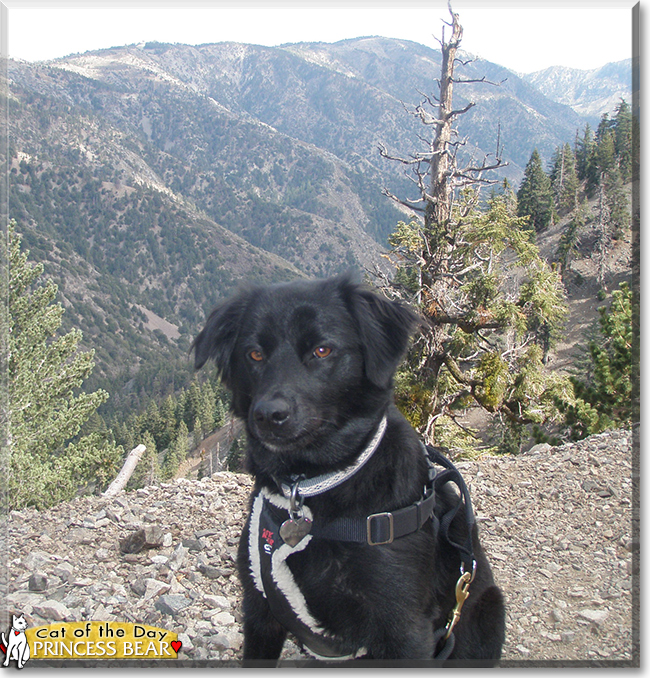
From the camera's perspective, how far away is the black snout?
8.40ft

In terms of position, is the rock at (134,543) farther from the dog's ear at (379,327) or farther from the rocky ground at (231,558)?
the dog's ear at (379,327)

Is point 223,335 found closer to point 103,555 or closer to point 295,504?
point 295,504

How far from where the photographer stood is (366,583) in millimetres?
2660

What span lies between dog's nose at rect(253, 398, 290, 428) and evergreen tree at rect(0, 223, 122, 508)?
1564 centimetres

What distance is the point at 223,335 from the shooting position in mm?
3234

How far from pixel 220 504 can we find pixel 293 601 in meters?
3.56

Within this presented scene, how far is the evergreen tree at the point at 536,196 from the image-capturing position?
80.8 metres

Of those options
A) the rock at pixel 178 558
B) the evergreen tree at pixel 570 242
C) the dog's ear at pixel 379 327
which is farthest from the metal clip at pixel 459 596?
the evergreen tree at pixel 570 242

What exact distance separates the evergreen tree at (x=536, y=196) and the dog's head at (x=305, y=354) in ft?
279

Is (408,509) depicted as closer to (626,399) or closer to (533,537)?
(533,537)

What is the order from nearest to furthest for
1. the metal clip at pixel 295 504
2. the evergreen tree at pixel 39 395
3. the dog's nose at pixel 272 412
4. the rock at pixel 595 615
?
the dog's nose at pixel 272 412, the metal clip at pixel 295 504, the rock at pixel 595 615, the evergreen tree at pixel 39 395

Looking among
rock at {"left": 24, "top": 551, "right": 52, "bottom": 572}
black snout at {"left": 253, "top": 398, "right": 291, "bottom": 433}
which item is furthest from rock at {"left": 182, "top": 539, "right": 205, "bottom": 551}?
black snout at {"left": 253, "top": 398, "right": 291, "bottom": 433}

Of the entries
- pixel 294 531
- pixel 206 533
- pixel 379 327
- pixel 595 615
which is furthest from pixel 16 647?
pixel 595 615

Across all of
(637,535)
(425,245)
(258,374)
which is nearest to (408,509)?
(258,374)
